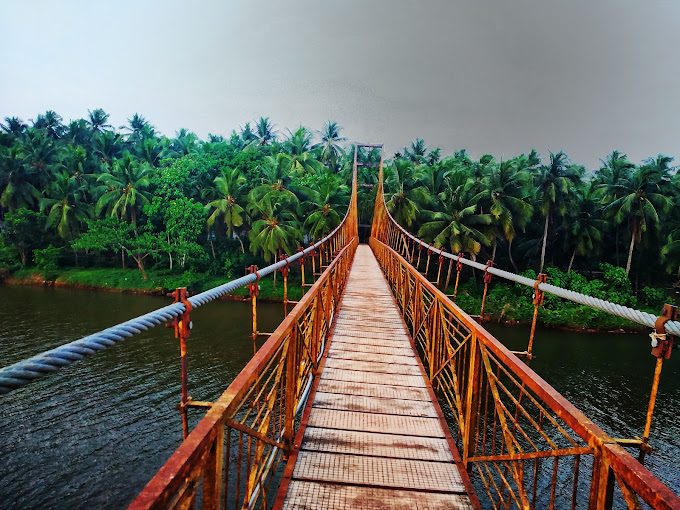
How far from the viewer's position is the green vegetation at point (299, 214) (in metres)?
17.4

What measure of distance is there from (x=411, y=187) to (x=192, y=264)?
11474mm

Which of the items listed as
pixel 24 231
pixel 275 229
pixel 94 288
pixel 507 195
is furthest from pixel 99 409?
pixel 24 231

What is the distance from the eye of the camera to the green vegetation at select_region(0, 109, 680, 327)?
17.4 m

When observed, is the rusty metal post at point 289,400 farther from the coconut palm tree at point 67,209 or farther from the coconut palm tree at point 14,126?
the coconut palm tree at point 14,126

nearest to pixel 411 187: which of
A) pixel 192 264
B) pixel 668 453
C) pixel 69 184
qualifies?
pixel 192 264

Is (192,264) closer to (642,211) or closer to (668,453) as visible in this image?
(668,453)

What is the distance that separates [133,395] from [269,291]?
382 inches

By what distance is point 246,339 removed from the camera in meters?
12.8

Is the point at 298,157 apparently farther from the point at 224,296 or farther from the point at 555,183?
the point at 555,183

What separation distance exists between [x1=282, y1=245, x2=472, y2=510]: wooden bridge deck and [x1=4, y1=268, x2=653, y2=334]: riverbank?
13.9m

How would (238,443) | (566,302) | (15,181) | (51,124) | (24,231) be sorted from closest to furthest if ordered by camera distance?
1. (238,443)
2. (566,302)
3. (24,231)
4. (15,181)
5. (51,124)

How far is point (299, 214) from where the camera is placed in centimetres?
1884

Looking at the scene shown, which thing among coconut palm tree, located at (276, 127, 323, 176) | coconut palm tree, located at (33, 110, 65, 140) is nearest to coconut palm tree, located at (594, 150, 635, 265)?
coconut palm tree, located at (276, 127, 323, 176)

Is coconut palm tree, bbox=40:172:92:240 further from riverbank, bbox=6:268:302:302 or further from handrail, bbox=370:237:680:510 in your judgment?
handrail, bbox=370:237:680:510
